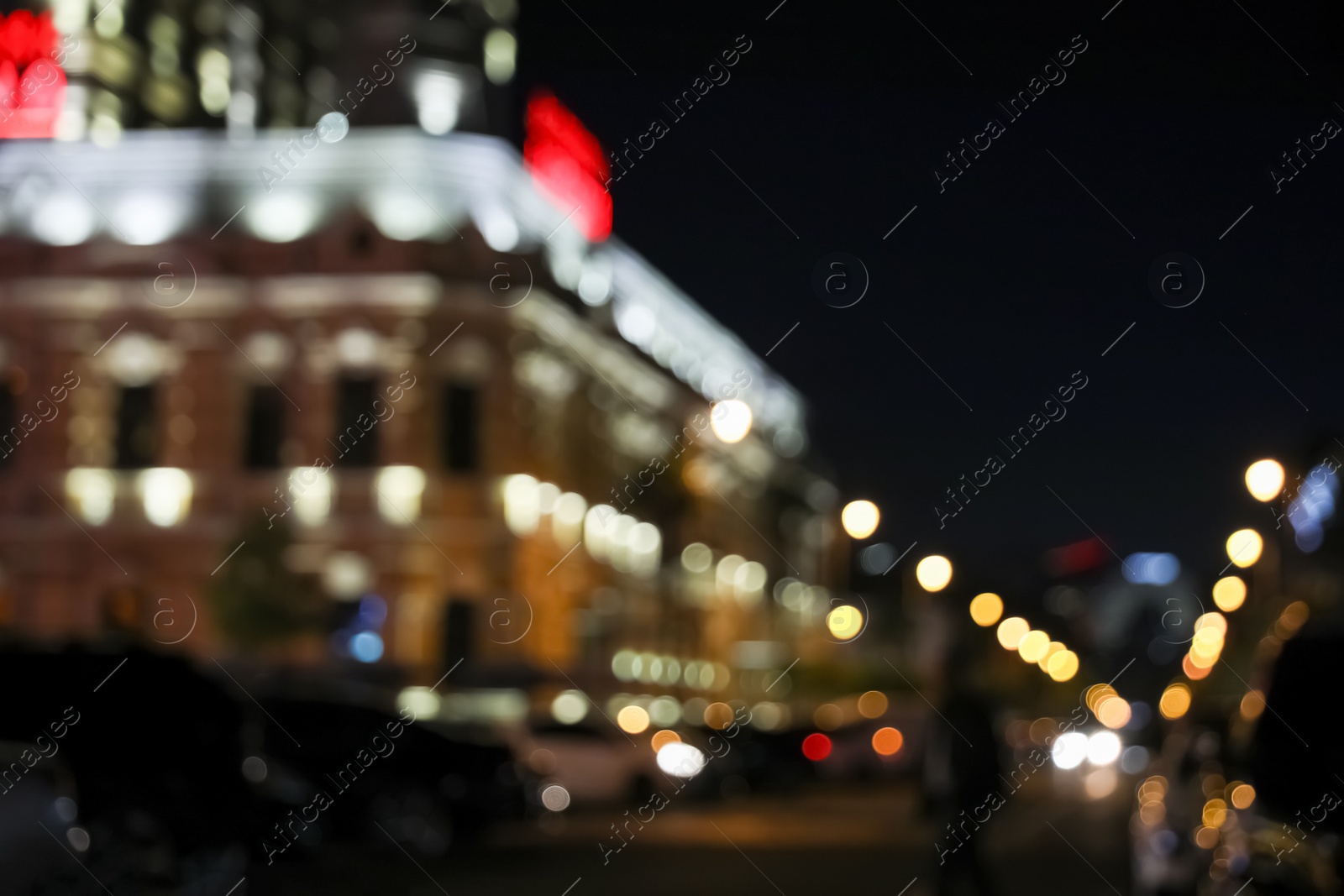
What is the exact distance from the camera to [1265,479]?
869 inches

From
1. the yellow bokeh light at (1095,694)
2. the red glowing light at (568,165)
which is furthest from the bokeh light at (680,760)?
the yellow bokeh light at (1095,694)

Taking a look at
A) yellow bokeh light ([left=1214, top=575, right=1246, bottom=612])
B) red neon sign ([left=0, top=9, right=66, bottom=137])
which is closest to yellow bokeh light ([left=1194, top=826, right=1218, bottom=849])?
yellow bokeh light ([left=1214, top=575, right=1246, bottom=612])

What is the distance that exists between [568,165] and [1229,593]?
64.8 feet

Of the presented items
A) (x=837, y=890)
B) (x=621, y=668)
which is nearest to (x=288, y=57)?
(x=621, y=668)

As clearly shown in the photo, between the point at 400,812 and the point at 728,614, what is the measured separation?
A: 4946 centimetres

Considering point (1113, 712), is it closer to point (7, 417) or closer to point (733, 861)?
point (7, 417)

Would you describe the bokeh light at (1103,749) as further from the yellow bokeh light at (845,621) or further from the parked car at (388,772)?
the parked car at (388,772)

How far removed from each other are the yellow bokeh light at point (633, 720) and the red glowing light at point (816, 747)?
533cm

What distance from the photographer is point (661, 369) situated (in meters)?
59.1

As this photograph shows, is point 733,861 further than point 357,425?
No

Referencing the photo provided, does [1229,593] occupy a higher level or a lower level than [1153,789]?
higher

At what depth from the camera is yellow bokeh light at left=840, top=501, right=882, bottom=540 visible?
21.5 metres

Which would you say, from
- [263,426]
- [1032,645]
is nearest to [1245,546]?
[263,426]

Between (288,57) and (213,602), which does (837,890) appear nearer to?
(213,602)
